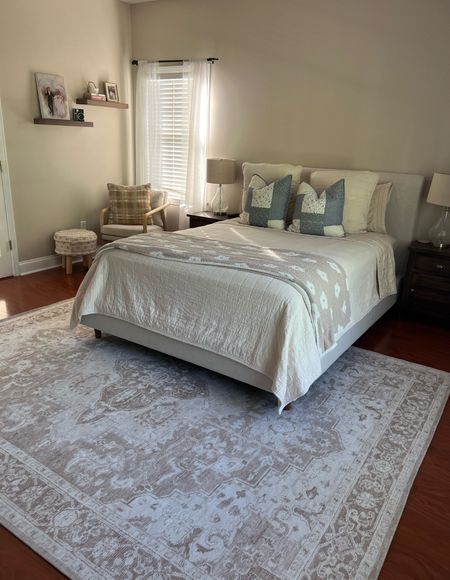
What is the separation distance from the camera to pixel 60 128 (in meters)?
4.73

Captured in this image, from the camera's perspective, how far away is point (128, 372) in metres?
2.86

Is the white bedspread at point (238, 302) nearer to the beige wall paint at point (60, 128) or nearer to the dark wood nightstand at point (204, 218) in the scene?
the dark wood nightstand at point (204, 218)

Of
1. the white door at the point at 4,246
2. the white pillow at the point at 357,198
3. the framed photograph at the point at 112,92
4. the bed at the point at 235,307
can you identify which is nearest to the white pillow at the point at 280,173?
the white pillow at the point at 357,198

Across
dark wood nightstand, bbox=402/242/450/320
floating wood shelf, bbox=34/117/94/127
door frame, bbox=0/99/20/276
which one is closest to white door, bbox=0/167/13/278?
door frame, bbox=0/99/20/276

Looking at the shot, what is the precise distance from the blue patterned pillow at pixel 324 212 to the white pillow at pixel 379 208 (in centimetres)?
39

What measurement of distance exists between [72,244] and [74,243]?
2cm

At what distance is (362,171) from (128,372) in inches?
107

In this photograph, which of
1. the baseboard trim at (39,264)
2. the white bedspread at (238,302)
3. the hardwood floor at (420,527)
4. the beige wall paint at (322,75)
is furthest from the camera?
the baseboard trim at (39,264)

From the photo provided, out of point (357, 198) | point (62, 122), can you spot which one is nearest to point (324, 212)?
point (357, 198)

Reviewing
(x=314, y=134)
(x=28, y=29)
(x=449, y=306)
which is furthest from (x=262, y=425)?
(x=28, y=29)

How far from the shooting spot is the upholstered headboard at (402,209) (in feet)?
12.7

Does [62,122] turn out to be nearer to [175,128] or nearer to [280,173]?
[175,128]

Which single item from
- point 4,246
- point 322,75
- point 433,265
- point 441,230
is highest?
point 322,75

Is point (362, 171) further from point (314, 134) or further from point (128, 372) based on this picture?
point (128, 372)
